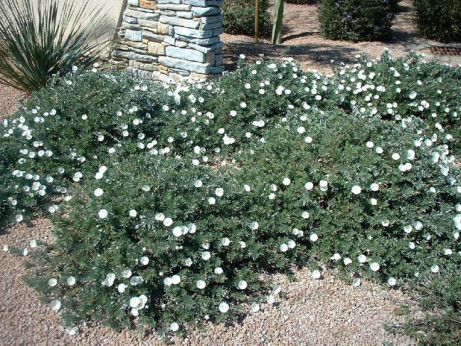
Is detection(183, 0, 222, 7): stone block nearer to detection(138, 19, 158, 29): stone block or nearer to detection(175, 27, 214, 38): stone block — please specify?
detection(175, 27, 214, 38): stone block

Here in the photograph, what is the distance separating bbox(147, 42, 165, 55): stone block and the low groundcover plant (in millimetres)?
1124

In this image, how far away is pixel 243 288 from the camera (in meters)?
2.98

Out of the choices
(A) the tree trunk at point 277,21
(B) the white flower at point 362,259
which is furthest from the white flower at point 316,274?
(A) the tree trunk at point 277,21

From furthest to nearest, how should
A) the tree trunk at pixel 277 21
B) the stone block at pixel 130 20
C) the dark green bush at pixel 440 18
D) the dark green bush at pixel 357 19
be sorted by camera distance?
the dark green bush at pixel 440 18, the dark green bush at pixel 357 19, the tree trunk at pixel 277 21, the stone block at pixel 130 20

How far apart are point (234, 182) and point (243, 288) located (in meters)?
0.86

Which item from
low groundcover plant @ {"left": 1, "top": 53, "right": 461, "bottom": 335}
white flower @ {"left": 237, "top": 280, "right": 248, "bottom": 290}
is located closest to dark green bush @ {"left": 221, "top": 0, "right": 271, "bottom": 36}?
low groundcover plant @ {"left": 1, "top": 53, "right": 461, "bottom": 335}

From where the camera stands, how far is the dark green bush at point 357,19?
831 cm

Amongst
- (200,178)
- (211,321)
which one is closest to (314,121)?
(200,178)

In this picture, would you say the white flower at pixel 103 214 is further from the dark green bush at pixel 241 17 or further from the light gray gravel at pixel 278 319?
the dark green bush at pixel 241 17

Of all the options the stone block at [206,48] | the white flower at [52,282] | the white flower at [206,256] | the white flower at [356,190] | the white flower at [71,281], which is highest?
the stone block at [206,48]

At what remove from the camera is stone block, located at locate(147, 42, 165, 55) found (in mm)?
5695

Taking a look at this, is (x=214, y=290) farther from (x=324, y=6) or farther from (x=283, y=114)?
(x=324, y=6)

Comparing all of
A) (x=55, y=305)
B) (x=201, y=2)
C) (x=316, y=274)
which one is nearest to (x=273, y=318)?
(x=316, y=274)

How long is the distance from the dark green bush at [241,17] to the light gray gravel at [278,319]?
6154 mm
